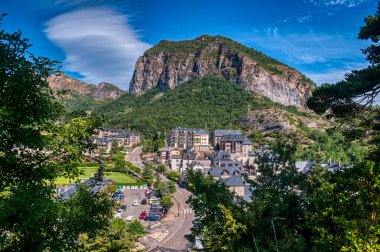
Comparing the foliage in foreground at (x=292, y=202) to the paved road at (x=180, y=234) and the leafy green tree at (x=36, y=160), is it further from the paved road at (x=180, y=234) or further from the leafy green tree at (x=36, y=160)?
the paved road at (x=180, y=234)

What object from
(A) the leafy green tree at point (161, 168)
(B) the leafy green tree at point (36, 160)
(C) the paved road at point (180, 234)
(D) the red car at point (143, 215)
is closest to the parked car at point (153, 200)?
(C) the paved road at point (180, 234)

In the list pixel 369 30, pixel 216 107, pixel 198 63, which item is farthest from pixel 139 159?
pixel 198 63

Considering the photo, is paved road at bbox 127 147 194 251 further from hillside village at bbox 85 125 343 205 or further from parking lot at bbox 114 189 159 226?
hillside village at bbox 85 125 343 205

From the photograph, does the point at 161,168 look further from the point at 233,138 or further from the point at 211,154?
the point at 233,138

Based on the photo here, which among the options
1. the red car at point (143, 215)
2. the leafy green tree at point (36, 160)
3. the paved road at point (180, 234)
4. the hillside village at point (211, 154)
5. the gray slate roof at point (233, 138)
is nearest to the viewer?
the leafy green tree at point (36, 160)

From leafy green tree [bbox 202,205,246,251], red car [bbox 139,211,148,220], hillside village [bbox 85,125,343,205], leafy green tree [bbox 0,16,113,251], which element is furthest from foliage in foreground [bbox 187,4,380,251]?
hillside village [bbox 85,125,343,205]

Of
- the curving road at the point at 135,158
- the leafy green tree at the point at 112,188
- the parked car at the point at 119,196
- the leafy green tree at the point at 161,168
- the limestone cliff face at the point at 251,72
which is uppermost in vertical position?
the limestone cliff face at the point at 251,72
